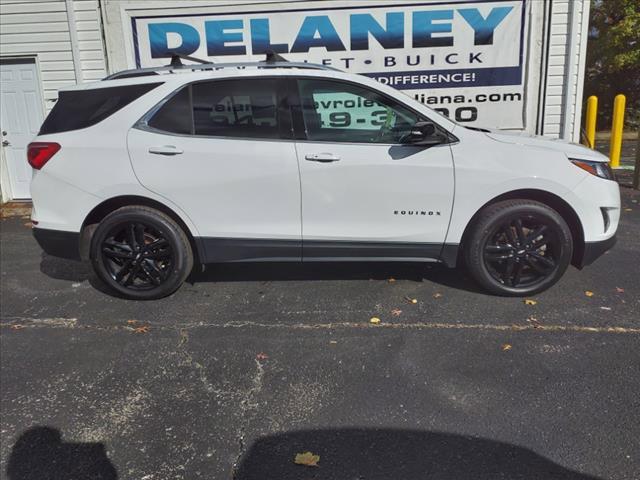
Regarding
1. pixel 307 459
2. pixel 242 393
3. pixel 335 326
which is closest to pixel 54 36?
pixel 335 326

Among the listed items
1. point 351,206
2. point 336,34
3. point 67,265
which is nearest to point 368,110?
point 351,206

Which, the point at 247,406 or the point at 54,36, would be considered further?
the point at 54,36

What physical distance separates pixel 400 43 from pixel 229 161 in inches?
187

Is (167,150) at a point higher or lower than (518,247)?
higher

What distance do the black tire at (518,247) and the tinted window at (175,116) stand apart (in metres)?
2.37

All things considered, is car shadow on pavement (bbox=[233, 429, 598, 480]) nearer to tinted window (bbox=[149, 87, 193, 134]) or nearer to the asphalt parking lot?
the asphalt parking lot

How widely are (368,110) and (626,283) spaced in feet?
8.70

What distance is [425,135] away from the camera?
4.12 metres

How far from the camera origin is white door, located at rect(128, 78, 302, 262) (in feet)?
14.0

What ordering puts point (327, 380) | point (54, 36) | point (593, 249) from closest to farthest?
point (327, 380), point (593, 249), point (54, 36)

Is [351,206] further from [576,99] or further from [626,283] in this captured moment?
[576,99]

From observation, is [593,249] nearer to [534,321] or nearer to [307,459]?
[534,321]

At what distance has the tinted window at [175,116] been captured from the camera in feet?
A: 14.3

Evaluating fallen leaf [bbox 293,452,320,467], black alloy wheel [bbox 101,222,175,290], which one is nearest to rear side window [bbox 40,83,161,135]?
black alloy wheel [bbox 101,222,175,290]
